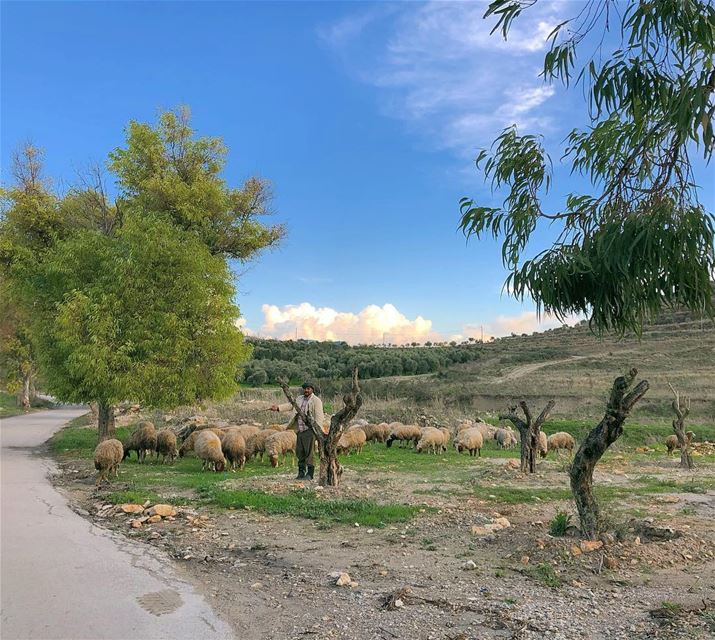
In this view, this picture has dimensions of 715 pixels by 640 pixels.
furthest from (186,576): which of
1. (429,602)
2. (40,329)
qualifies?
(40,329)

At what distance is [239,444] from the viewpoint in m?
15.6

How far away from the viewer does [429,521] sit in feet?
30.0

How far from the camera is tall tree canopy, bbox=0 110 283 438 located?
17.1 meters

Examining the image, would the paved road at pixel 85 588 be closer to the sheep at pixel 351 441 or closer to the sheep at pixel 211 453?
the sheep at pixel 211 453

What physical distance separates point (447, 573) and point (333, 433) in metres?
5.41

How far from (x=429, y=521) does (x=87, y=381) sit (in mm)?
11889

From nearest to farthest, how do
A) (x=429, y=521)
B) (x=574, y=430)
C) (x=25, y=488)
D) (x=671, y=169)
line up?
(x=671, y=169), (x=429, y=521), (x=25, y=488), (x=574, y=430)

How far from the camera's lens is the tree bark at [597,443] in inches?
289

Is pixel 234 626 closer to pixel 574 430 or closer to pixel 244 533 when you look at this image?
pixel 244 533

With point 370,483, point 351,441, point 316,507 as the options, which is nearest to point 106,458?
point 316,507

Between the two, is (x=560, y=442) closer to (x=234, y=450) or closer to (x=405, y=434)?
(x=405, y=434)

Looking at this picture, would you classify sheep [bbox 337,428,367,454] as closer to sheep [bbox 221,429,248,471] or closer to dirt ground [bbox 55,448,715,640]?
sheep [bbox 221,429,248,471]

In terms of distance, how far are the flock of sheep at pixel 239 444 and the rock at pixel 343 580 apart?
328 inches

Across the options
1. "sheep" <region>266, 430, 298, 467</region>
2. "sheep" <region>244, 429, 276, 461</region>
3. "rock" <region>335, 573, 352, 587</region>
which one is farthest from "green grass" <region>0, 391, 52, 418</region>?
"rock" <region>335, 573, 352, 587</region>
